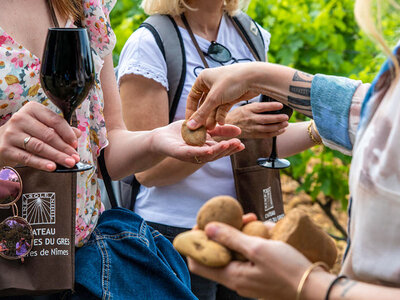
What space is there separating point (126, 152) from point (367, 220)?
42.2 inches

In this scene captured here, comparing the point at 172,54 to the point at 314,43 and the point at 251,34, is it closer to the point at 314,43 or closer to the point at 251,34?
the point at 251,34

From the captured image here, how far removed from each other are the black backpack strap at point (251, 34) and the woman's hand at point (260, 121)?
1.47 ft

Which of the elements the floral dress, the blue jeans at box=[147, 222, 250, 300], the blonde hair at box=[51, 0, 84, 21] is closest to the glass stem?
the blue jeans at box=[147, 222, 250, 300]

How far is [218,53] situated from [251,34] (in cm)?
28

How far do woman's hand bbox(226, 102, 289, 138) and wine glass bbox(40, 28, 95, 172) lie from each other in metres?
0.98

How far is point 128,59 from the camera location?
2572 millimetres

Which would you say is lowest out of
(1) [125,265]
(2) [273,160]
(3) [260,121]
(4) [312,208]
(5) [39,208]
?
(4) [312,208]

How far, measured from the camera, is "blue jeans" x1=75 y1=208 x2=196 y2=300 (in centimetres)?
174

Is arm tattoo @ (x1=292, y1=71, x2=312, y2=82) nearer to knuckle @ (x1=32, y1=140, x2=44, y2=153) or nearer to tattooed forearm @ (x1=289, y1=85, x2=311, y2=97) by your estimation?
tattooed forearm @ (x1=289, y1=85, x2=311, y2=97)

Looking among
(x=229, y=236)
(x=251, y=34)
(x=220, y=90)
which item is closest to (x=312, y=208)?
(x=251, y=34)

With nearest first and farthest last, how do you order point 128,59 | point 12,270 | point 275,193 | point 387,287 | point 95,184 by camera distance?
point 387,287
point 12,270
point 95,184
point 128,59
point 275,193

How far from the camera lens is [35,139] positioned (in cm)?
150

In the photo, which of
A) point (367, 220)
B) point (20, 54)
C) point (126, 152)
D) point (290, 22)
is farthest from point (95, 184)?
point (290, 22)

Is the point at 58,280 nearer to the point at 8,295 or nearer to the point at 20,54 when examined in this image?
the point at 8,295
